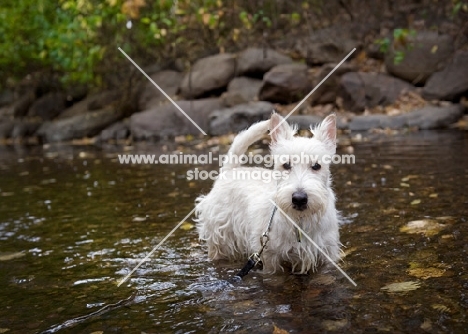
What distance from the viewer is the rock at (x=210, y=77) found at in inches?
721

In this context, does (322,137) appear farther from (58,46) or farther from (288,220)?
(58,46)

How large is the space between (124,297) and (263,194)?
1.37 metres

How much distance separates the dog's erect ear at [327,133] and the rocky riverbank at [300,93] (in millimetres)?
9589

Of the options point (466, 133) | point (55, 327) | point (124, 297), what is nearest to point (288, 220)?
point (124, 297)

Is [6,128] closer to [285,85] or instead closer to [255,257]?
[285,85]

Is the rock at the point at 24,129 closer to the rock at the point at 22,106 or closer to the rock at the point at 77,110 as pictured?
the rock at the point at 77,110

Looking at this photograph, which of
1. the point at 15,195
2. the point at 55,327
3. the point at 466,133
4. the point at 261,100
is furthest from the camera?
the point at 261,100

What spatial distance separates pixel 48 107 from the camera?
83.3ft

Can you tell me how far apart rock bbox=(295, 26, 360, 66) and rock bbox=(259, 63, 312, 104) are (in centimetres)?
208

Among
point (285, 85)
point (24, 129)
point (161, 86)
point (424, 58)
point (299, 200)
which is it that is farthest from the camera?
point (24, 129)

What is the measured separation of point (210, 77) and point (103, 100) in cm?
631

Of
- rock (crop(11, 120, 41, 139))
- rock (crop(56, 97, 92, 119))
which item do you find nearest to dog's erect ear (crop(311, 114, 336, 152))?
rock (crop(56, 97, 92, 119))

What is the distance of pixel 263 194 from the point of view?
4238mm

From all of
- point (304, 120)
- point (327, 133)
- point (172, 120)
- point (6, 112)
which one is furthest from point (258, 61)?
point (6, 112)
